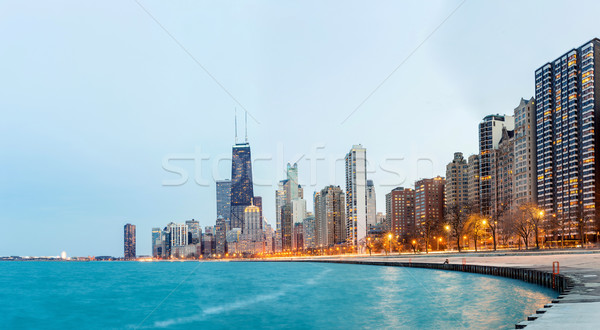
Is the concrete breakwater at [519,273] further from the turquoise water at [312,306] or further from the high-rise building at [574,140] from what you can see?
the high-rise building at [574,140]

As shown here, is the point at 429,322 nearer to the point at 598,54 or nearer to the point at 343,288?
the point at 343,288

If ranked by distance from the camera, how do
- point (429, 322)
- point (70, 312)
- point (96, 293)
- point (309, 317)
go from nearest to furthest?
point (429, 322), point (309, 317), point (70, 312), point (96, 293)

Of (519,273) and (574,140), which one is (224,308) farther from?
(574,140)

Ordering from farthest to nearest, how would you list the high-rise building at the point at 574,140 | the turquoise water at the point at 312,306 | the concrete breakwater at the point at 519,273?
the high-rise building at the point at 574,140 < the turquoise water at the point at 312,306 < the concrete breakwater at the point at 519,273

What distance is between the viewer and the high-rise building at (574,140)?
181 metres

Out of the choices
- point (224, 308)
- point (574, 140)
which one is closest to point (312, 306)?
point (224, 308)

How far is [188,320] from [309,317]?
1367 cm

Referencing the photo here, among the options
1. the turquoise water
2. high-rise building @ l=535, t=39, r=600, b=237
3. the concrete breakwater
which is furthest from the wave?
high-rise building @ l=535, t=39, r=600, b=237

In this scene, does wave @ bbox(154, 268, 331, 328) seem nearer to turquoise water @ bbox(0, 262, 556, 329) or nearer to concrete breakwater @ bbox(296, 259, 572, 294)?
turquoise water @ bbox(0, 262, 556, 329)

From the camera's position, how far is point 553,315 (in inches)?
888

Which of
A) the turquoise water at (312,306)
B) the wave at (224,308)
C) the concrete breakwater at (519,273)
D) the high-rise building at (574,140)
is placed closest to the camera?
the concrete breakwater at (519,273)

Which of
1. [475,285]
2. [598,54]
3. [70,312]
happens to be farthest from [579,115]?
[70,312]

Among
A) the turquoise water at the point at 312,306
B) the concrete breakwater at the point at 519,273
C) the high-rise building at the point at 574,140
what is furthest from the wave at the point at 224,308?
the high-rise building at the point at 574,140

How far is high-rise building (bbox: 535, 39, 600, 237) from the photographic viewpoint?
181 metres
